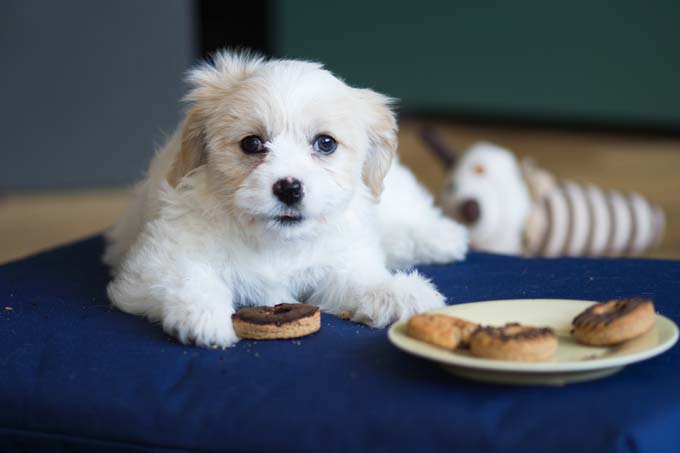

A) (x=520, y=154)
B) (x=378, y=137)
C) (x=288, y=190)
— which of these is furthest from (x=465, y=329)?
(x=520, y=154)

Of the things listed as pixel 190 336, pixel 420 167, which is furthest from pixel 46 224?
pixel 190 336

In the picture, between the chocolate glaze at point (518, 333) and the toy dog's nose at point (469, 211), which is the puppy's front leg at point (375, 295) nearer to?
the chocolate glaze at point (518, 333)

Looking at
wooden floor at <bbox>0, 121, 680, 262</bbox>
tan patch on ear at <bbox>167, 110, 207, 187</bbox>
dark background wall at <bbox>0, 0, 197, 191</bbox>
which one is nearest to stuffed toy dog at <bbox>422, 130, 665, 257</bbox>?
wooden floor at <bbox>0, 121, 680, 262</bbox>

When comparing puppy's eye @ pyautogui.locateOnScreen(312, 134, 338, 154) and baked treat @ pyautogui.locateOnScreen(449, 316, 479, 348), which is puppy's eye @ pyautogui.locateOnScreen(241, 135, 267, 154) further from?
baked treat @ pyautogui.locateOnScreen(449, 316, 479, 348)

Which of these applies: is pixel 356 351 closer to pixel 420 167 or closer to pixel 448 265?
pixel 448 265

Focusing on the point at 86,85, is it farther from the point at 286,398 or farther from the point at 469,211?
the point at 286,398

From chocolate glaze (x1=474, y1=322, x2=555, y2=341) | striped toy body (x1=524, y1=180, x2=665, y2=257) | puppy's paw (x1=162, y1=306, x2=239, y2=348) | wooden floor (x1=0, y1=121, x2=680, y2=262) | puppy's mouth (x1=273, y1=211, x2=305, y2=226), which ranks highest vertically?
puppy's mouth (x1=273, y1=211, x2=305, y2=226)
